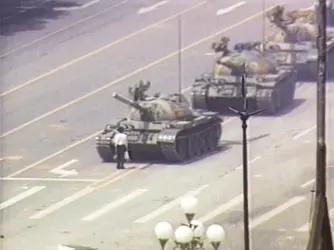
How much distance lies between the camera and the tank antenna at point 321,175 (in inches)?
237

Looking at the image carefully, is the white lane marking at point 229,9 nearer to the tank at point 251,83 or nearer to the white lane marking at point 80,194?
the tank at point 251,83

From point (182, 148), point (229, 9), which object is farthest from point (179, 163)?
point (229, 9)

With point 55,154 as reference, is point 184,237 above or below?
below

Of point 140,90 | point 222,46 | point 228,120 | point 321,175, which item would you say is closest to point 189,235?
point 321,175

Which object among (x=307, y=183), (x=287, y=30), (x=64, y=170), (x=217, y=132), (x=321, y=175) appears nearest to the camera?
(x=321, y=175)

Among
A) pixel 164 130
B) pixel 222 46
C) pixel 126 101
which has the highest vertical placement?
pixel 222 46

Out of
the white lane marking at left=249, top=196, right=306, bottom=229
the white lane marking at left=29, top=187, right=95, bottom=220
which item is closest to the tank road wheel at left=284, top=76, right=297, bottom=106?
the white lane marking at left=249, top=196, right=306, bottom=229

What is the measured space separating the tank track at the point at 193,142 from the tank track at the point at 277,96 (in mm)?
407

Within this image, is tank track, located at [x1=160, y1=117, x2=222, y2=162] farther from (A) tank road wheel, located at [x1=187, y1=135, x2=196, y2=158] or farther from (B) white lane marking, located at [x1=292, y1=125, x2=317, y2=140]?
(B) white lane marking, located at [x1=292, y1=125, x2=317, y2=140]

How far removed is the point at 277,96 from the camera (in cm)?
873

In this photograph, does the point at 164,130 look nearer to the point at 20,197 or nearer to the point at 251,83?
the point at 251,83

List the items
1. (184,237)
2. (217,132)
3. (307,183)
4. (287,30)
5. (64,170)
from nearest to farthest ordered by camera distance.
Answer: (184,237)
(307,183)
(287,30)
(217,132)
(64,170)

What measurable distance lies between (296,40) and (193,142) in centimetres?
125

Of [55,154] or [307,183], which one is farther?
[55,154]
